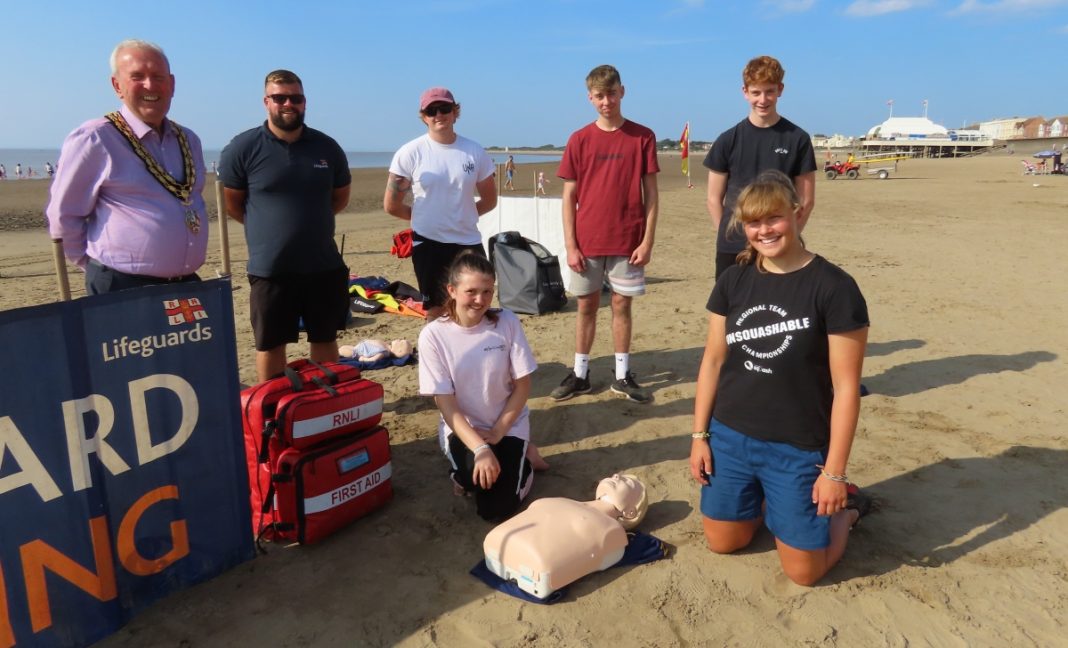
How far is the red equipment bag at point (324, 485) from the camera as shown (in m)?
2.85

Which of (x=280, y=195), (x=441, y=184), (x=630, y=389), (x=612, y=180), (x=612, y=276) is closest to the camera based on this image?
(x=280, y=195)

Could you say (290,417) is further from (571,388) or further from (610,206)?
(610,206)

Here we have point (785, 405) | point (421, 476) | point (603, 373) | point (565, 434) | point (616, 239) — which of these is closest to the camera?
point (785, 405)

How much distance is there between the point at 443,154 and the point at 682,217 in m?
12.5

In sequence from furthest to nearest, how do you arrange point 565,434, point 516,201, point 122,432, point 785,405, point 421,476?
1. point 516,201
2. point 565,434
3. point 421,476
4. point 785,405
5. point 122,432

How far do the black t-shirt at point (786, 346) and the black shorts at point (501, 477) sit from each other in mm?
1023

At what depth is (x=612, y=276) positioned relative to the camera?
14.7ft

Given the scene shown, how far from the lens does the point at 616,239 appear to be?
4402 mm

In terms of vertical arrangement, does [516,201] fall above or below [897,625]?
above

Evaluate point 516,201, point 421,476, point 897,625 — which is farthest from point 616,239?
point 516,201

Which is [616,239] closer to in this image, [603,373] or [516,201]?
[603,373]

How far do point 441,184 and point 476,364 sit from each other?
1.49 meters

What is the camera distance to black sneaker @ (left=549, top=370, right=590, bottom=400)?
4599mm

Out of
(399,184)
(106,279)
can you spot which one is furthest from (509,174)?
(106,279)
